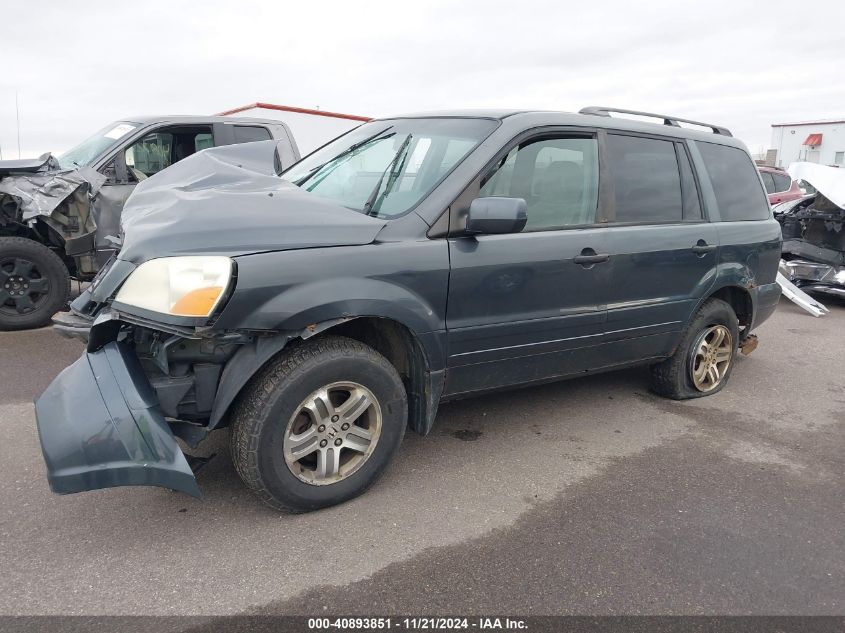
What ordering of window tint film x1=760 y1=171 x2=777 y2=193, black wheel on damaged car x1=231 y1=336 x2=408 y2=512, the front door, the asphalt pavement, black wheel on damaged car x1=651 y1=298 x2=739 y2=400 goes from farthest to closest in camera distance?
window tint film x1=760 y1=171 x2=777 y2=193 < black wheel on damaged car x1=651 y1=298 x2=739 y2=400 < the front door < black wheel on damaged car x1=231 y1=336 x2=408 y2=512 < the asphalt pavement

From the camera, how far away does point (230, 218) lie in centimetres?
268

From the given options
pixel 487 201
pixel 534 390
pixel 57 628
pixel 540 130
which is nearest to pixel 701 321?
pixel 534 390

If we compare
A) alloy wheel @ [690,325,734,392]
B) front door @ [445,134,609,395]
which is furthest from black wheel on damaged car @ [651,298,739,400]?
front door @ [445,134,609,395]

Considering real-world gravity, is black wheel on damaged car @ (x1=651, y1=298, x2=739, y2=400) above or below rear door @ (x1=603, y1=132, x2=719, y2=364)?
below

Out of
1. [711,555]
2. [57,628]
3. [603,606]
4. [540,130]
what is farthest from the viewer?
[540,130]

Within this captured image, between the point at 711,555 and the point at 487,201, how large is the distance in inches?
71.3

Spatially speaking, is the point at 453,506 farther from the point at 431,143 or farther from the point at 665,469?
the point at 431,143

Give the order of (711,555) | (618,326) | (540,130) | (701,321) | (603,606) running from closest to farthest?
(603,606) < (711,555) < (540,130) < (618,326) < (701,321)

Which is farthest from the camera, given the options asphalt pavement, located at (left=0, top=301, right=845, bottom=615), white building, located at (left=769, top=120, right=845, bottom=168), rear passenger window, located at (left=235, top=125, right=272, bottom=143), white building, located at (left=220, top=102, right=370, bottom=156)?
white building, located at (left=769, top=120, right=845, bottom=168)

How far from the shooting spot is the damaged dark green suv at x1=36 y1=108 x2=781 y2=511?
8.33 feet

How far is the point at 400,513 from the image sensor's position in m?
2.94

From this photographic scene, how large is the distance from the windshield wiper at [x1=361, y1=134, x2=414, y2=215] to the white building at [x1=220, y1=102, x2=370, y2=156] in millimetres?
6301

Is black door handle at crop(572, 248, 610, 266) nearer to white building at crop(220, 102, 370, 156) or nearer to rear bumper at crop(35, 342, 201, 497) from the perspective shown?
rear bumper at crop(35, 342, 201, 497)

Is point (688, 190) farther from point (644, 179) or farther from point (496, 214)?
point (496, 214)
